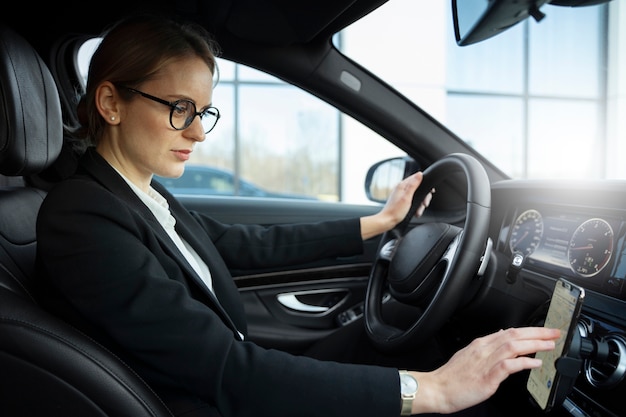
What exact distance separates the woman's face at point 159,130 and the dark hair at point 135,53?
22 millimetres

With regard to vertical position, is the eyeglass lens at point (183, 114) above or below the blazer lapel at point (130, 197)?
above

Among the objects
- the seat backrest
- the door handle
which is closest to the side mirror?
the door handle

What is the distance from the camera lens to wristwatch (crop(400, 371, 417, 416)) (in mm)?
830

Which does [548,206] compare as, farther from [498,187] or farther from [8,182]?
[8,182]

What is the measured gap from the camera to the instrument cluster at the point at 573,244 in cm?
106

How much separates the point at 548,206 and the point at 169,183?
1782mm

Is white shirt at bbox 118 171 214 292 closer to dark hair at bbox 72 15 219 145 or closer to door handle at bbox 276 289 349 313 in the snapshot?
dark hair at bbox 72 15 219 145

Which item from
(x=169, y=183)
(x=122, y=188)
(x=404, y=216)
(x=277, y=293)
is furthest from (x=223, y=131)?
(x=122, y=188)

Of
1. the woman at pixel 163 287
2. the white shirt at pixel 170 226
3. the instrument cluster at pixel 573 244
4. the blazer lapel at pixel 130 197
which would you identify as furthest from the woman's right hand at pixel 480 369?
the white shirt at pixel 170 226

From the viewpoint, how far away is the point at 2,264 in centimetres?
99

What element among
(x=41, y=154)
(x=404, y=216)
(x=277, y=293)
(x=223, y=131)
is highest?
(x=223, y=131)

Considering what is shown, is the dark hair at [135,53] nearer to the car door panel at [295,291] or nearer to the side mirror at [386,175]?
the side mirror at [386,175]

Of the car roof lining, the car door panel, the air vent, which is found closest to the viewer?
the air vent

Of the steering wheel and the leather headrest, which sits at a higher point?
the leather headrest
